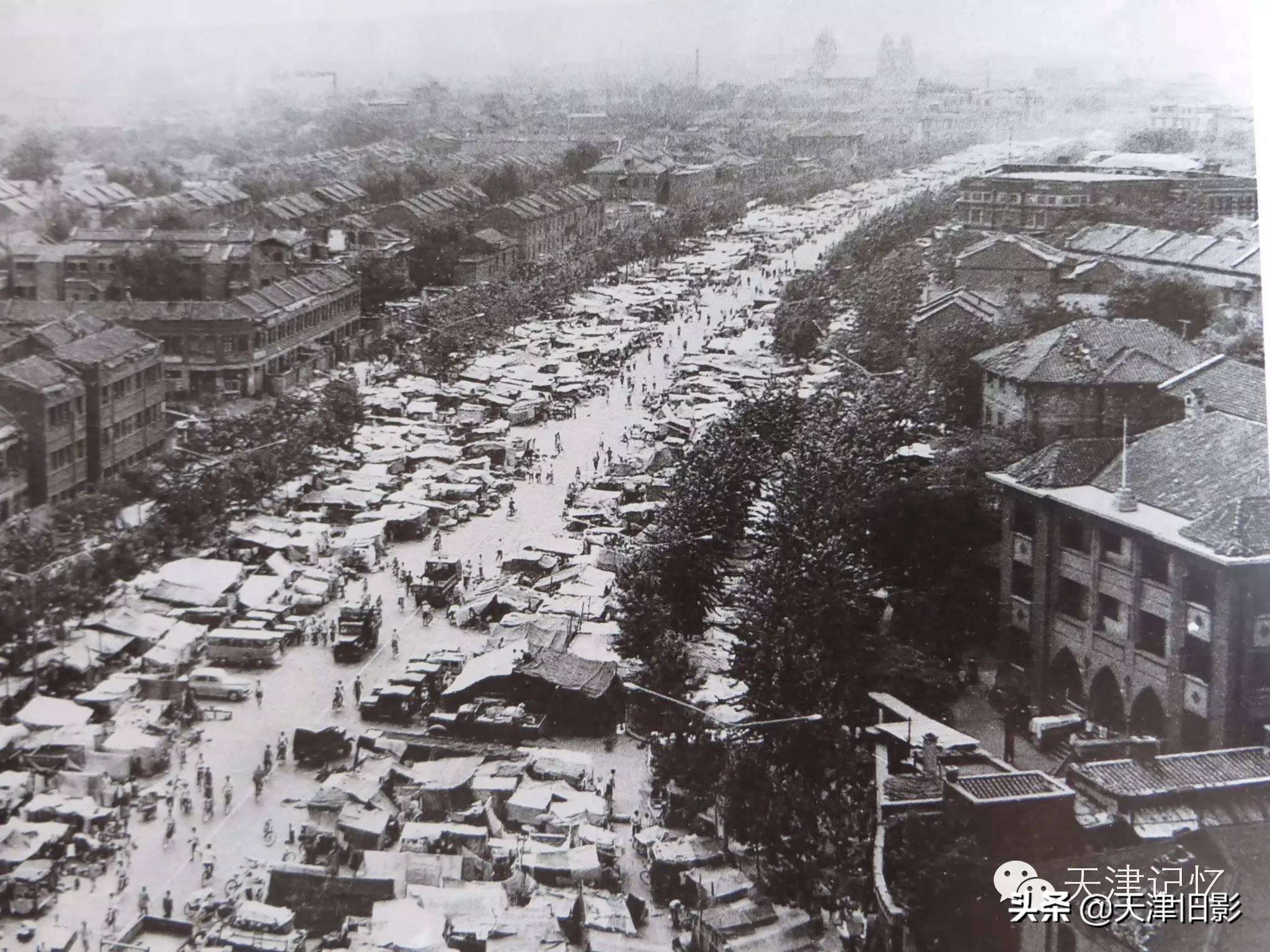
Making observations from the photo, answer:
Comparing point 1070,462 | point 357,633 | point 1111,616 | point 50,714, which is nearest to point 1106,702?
point 1111,616

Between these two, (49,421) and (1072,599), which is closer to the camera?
(1072,599)

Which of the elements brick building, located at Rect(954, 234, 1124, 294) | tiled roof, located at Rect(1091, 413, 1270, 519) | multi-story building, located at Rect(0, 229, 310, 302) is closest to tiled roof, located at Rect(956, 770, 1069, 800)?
tiled roof, located at Rect(1091, 413, 1270, 519)

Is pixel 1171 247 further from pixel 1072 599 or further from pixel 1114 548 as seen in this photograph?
pixel 1072 599

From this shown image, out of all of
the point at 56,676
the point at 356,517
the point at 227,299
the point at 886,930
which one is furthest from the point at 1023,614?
the point at 227,299

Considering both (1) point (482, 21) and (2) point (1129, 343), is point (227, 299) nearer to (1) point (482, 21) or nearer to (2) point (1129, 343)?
(1) point (482, 21)

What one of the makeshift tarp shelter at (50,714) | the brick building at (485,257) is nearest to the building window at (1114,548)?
the makeshift tarp shelter at (50,714)
